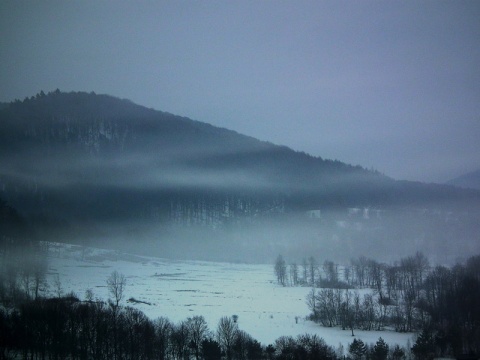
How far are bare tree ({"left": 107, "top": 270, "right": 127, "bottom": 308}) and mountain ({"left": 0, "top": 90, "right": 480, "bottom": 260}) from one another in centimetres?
3164

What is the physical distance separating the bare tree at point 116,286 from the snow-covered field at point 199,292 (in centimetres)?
84

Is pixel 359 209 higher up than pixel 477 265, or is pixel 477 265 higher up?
pixel 359 209

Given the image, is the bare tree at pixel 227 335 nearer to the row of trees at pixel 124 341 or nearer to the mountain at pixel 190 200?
the row of trees at pixel 124 341

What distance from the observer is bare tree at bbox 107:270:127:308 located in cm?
4522

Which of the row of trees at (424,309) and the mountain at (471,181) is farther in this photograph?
the mountain at (471,181)

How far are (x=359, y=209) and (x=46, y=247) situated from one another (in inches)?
4065

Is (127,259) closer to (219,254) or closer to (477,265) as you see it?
(219,254)

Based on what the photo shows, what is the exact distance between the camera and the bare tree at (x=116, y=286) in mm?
45216

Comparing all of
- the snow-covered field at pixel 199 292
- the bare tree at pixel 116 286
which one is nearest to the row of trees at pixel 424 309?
the snow-covered field at pixel 199 292

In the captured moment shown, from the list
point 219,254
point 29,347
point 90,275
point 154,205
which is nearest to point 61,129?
point 154,205

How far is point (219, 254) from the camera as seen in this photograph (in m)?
118

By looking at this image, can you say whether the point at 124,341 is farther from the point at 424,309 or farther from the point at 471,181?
the point at 471,181

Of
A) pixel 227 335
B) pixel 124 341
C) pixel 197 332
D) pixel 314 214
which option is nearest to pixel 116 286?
pixel 124 341

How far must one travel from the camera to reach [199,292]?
5478cm
